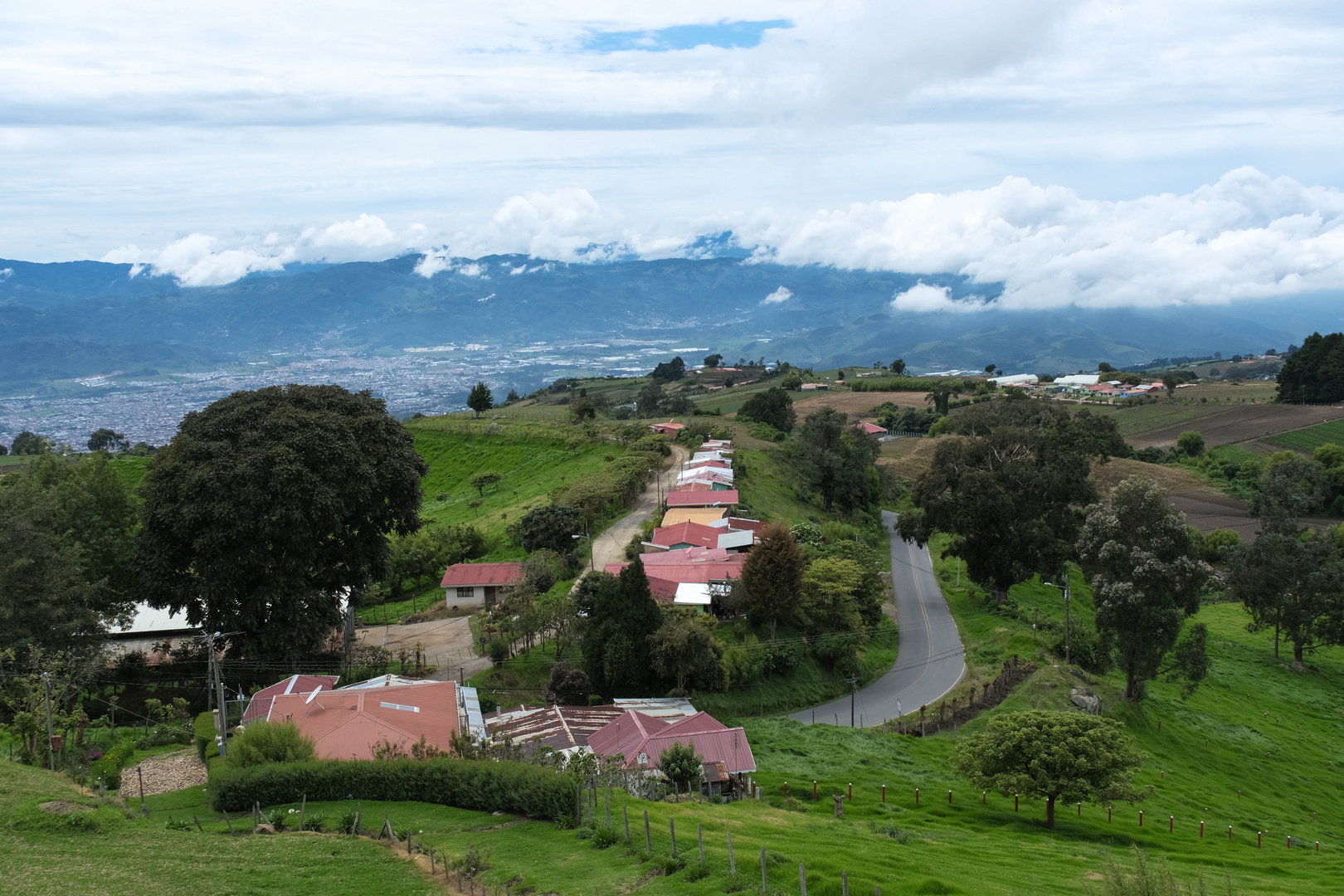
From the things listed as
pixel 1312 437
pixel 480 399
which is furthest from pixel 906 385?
pixel 480 399

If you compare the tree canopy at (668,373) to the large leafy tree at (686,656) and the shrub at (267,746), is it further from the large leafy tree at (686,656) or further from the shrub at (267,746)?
the shrub at (267,746)

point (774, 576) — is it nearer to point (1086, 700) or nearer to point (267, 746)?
point (1086, 700)

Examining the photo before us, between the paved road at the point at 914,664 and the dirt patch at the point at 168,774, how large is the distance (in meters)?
20.5

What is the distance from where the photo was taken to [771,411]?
10175 cm

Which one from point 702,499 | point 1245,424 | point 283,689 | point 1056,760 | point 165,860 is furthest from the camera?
point 1245,424

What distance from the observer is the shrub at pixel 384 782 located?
20.2 m

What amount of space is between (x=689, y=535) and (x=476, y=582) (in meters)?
11.4

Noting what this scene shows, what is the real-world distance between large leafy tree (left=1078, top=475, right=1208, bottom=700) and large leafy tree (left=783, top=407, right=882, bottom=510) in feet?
98.9

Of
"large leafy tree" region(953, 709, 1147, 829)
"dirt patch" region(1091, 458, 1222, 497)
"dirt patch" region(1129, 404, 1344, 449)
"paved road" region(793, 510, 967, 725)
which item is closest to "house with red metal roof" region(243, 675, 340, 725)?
"paved road" region(793, 510, 967, 725)

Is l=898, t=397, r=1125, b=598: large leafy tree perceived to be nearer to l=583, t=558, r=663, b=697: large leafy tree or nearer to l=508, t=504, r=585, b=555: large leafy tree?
l=508, t=504, r=585, b=555: large leafy tree

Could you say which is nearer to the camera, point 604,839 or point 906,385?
point 604,839


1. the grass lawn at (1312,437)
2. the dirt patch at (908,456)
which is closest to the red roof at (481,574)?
the dirt patch at (908,456)

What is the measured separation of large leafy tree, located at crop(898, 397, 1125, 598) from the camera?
4728 centimetres

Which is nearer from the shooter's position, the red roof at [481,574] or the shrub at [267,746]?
the shrub at [267,746]
